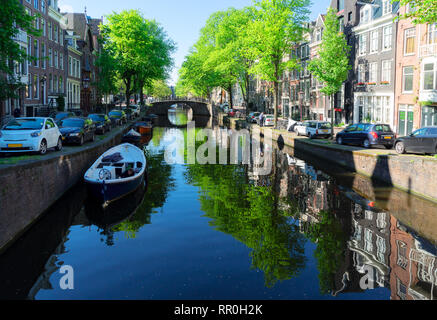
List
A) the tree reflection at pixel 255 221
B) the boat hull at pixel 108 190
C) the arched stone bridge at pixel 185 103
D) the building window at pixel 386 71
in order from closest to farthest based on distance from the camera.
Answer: the tree reflection at pixel 255 221
the boat hull at pixel 108 190
the building window at pixel 386 71
the arched stone bridge at pixel 185 103

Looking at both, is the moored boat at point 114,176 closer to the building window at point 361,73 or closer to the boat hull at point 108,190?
the boat hull at point 108,190

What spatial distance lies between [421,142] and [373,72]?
22.2 metres

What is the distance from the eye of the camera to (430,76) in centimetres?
3127

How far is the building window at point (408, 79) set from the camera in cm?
3466

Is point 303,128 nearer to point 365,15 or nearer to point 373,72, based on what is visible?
point 373,72

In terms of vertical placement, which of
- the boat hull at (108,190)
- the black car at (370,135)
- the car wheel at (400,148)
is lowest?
the boat hull at (108,190)

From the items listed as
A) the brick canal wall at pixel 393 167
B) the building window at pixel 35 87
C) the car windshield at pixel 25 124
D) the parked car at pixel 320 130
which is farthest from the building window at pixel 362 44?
the building window at pixel 35 87

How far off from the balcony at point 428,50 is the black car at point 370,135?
925 centimetres

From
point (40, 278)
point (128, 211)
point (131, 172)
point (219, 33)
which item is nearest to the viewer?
point (40, 278)

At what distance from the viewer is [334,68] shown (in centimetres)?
3400

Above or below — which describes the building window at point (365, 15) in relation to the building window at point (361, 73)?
above
